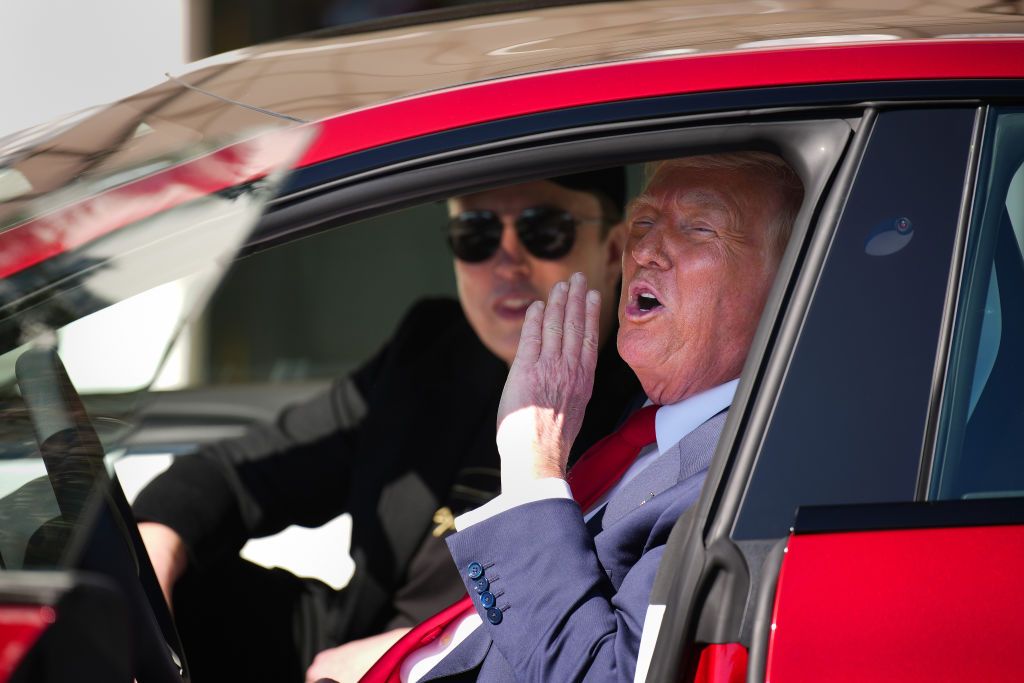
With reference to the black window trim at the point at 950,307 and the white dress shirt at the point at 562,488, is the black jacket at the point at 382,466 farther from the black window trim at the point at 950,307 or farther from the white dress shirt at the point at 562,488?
the black window trim at the point at 950,307

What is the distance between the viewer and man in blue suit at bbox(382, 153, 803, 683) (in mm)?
1439

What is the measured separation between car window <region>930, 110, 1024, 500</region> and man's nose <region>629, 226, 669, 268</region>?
527mm

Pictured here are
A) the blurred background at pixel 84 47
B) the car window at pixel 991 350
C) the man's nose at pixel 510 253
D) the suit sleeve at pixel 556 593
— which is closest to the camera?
the car window at pixel 991 350

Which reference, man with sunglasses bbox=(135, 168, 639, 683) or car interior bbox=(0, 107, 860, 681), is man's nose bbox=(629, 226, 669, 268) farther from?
man with sunglasses bbox=(135, 168, 639, 683)

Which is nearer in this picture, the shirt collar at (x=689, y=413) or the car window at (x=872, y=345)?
the car window at (x=872, y=345)

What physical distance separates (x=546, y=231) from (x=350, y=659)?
102 cm

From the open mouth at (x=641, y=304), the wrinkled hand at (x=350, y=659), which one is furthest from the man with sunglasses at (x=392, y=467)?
the open mouth at (x=641, y=304)

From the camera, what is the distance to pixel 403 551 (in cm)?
253

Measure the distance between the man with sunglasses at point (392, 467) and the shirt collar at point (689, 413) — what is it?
0.52 metres

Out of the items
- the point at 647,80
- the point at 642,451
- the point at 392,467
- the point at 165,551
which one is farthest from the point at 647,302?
the point at 165,551

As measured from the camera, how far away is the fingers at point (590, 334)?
5.63ft

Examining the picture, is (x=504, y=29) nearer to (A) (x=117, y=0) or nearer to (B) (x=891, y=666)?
(B) (x=891, y=666)

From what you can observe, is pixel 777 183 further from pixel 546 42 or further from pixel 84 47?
pixel 84 47

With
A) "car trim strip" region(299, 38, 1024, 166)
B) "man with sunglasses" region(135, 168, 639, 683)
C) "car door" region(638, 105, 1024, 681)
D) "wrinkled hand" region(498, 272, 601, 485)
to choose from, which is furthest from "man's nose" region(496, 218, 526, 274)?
"car door" region(638, 105, 1024, 681)
